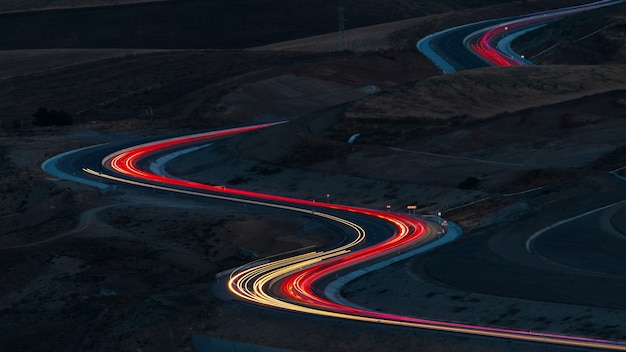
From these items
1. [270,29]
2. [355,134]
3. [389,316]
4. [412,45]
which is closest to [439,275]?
[389,316]


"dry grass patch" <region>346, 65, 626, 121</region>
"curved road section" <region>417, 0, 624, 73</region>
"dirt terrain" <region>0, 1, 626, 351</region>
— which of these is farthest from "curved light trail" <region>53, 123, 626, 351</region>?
"curved road section" <region>417, 0, 624, 73</region>

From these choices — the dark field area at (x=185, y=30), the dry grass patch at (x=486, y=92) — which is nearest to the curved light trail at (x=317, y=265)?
the dry grass patch at (x=486, y=92)

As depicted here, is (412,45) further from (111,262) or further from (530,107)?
(111,262)

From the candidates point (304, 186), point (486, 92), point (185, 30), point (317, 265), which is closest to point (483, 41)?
point (486, 92)

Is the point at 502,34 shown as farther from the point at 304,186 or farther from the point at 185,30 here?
the point at 304,186

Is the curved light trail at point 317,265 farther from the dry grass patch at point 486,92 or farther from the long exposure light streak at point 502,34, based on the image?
the long exposure light streak at point 502,34
